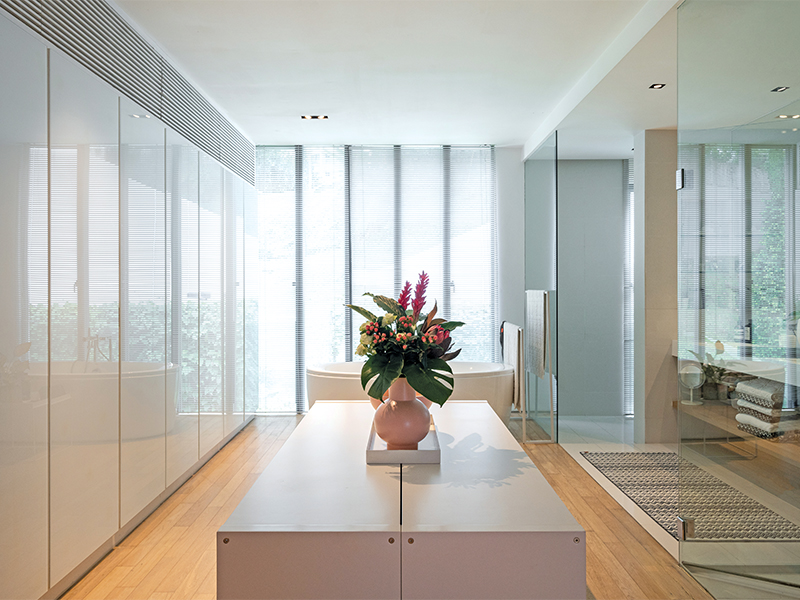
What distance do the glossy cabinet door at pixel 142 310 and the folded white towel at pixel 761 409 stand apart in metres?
2.63

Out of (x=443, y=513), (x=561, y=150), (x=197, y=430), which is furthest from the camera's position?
(x=561, y=150)

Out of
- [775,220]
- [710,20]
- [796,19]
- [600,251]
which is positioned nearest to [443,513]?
[775,220]

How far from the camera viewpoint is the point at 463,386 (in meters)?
4.53

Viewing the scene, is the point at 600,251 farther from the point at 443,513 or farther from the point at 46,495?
the point at 46,495

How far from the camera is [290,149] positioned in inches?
218

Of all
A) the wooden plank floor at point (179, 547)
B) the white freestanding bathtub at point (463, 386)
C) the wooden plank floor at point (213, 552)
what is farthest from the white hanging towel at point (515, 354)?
the wooden plank floor at point (179, 547)

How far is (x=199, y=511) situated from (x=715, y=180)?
299 centimetres

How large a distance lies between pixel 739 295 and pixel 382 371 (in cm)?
133

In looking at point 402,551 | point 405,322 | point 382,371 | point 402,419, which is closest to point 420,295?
point 405,322

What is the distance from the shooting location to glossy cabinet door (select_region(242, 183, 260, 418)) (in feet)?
16.5

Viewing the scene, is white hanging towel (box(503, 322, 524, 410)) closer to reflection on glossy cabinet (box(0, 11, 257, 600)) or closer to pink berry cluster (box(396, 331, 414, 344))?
reflection on glossy cabinet (box(0, 11, 257, 600))

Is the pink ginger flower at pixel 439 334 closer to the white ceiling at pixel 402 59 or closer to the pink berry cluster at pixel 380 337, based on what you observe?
the pink berry cluster at pixel 380 337

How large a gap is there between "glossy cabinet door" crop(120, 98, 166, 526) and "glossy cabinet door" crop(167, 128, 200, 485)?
0.35 feet

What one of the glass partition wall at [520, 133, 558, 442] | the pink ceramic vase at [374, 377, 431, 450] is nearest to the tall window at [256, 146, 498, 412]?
the glass partition wall at [520, 133, 558, 442]
